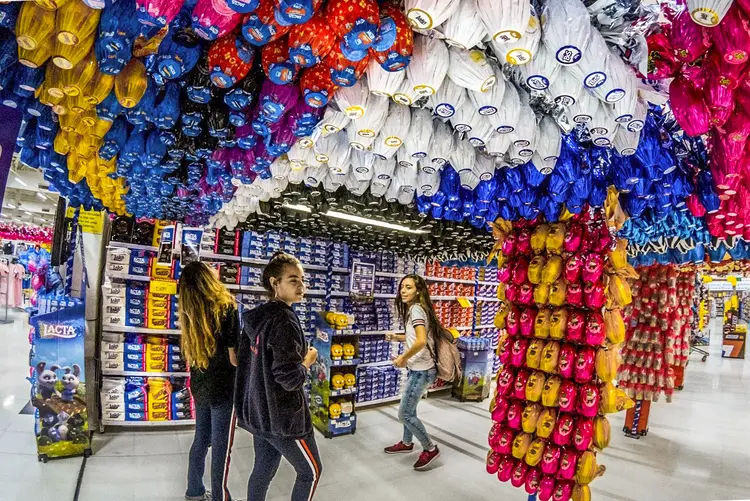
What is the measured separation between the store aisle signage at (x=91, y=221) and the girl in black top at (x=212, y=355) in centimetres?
266

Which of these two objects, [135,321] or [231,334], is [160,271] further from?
[231,334]

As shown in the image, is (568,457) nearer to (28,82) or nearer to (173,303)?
(28,82)

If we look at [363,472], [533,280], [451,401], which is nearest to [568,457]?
[533,280]

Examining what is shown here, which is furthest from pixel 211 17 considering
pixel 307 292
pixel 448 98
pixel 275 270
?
pixel 307 292

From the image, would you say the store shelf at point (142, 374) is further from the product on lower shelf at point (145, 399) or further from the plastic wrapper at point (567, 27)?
the plastic wrapper at point (567, 27)

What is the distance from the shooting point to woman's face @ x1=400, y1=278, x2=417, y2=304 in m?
4.37

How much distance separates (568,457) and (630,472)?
2082 mm

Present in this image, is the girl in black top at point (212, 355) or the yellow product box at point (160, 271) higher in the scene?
the yellow product box at point (160, 271)

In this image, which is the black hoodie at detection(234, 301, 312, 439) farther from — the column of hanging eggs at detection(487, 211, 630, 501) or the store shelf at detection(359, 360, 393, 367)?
the store shelf at detection(359, 360, 393, 367)

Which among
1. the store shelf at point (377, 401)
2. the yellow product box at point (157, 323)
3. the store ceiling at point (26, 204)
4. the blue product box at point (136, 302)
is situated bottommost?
the store shelf at point (377, 401)

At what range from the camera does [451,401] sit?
22.7 ft

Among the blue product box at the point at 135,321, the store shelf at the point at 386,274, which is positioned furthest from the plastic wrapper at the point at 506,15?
the store shelf at the point at 386,274

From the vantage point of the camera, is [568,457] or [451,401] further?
[451,401]

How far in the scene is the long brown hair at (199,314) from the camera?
292cm
